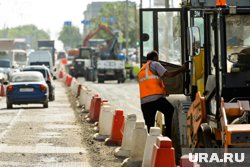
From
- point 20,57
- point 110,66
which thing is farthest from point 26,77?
point 20,57

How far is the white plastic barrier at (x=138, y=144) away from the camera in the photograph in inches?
593

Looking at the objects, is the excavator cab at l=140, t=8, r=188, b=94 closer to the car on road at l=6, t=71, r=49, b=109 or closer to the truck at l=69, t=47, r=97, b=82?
the car on road at l=6, t=71, r=49, b=109

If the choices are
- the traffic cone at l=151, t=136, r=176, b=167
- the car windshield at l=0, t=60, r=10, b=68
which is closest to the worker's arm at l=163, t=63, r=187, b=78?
the traffic cone at l=151, t=136, r=176, b=167

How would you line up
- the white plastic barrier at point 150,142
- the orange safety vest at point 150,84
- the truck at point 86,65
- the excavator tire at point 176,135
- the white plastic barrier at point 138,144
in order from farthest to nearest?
the truck at point 86,65 < the orange safety vest at point 150,84 < the white plastic barrier at point 138,144 < the excavator tire at point 176,135 < the white plastic barrier at point 150,142

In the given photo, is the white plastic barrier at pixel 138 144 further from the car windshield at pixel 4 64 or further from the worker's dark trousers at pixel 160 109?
the car windshield at pixel 4 64

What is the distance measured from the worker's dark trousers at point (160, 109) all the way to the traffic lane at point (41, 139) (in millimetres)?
1436

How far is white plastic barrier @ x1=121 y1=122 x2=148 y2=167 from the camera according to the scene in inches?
593

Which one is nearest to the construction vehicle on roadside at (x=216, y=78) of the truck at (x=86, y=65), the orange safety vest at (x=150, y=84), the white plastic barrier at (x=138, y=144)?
the white plastic barrier at (x=138, y=144)

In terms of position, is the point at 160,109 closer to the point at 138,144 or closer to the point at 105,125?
the point at 138,144

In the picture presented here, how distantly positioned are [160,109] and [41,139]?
19.8 feet

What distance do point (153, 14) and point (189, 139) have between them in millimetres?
2905

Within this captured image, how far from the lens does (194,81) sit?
13828 mm

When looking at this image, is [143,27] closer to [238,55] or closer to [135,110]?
[238,55]
